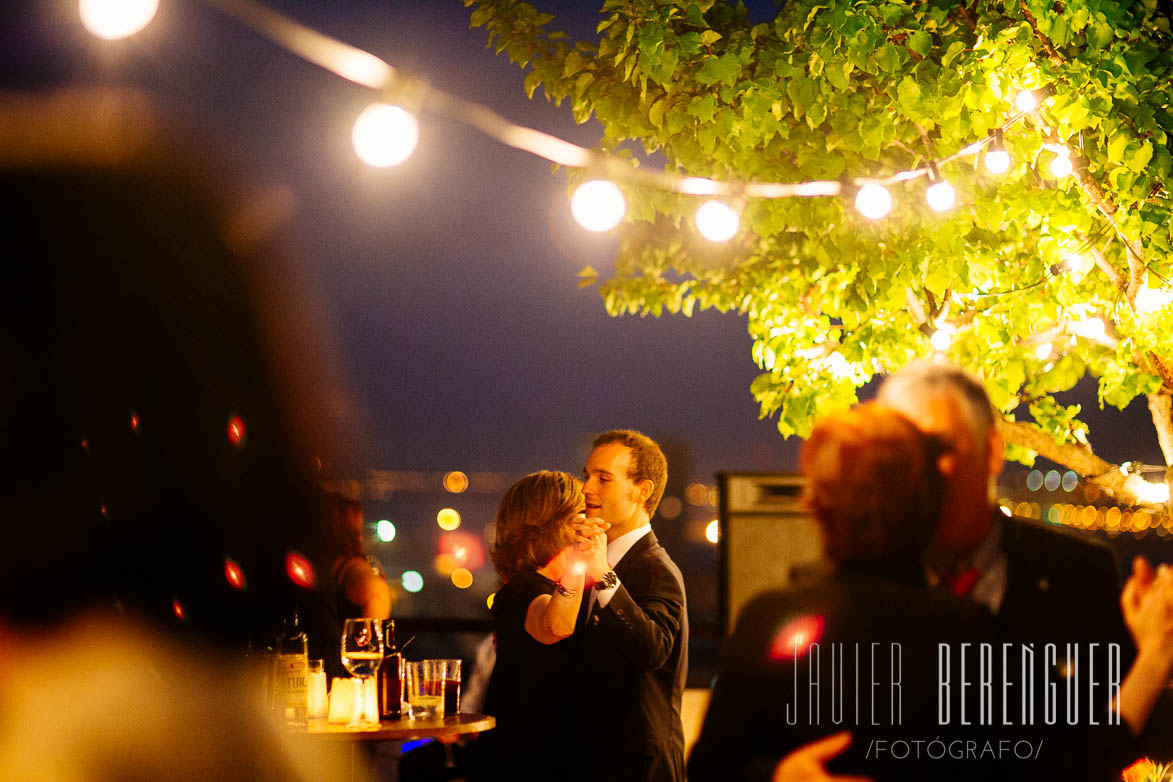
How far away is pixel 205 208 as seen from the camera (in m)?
0.63

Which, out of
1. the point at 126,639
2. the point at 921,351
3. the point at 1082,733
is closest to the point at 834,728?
the point at 1082,733

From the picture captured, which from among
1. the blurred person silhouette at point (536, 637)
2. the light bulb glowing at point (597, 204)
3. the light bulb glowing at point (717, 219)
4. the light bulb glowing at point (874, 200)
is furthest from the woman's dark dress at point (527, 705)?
the light bulb glowing at point (874, 200)

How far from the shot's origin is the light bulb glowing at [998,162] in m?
3.59

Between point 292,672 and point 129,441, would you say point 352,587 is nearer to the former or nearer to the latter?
point 292,672

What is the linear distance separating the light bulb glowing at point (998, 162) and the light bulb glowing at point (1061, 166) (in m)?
0.31

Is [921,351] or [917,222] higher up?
[917,222]

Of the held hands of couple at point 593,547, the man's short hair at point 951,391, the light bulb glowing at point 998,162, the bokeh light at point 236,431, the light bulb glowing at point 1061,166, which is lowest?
the bokeh light at point 236,431

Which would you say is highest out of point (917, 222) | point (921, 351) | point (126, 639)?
point (917, 222)

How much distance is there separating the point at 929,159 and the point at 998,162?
1.23 ft

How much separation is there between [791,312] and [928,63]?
181cm

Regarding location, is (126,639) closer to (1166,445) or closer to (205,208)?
(205,208)

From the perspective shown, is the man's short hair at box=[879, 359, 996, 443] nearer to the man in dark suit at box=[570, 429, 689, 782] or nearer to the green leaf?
the man in dark suit at box=[570, 429, 689, 782]

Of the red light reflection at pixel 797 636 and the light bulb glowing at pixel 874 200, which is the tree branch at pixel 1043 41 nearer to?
the light bulb glowing at pixel 874 200

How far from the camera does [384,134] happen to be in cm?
222
